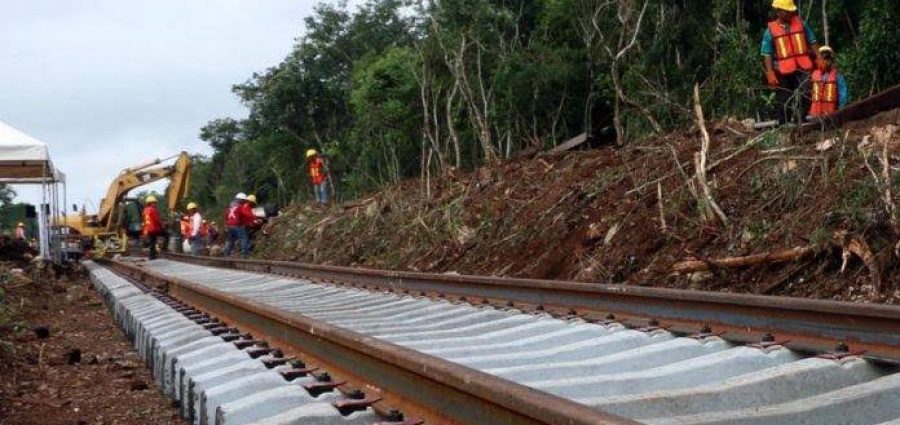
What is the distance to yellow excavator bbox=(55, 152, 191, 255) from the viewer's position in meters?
25.1

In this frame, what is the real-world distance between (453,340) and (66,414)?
2008 millimetres

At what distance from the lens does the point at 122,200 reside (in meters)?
25.6

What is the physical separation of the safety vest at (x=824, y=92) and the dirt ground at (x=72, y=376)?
647cm

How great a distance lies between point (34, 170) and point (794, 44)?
1345cm

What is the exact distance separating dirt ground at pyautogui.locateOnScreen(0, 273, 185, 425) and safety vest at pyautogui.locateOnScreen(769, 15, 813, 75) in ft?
21.3

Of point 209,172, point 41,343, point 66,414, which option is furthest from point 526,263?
point 209,172

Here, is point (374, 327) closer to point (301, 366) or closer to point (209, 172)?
point (301, 366)

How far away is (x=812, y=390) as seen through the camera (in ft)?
10.5

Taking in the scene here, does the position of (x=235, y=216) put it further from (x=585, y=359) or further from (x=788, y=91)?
(x=585, y=359)

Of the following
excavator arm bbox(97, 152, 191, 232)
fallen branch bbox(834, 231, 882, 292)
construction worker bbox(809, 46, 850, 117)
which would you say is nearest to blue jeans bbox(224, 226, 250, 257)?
excavator arm bbox(97, 152, 191, 232)

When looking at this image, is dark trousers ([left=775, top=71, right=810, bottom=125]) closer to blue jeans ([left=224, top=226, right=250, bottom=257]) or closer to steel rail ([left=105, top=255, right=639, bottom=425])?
steel rail ([left=105, top=255, right=639, bottom=425])

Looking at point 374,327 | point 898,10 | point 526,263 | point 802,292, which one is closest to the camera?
point 374,327

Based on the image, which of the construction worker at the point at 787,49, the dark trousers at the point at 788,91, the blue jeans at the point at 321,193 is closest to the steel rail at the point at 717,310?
the dark trousers at the point at 788,91

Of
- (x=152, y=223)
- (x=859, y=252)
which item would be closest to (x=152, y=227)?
(x=152, y=223)
